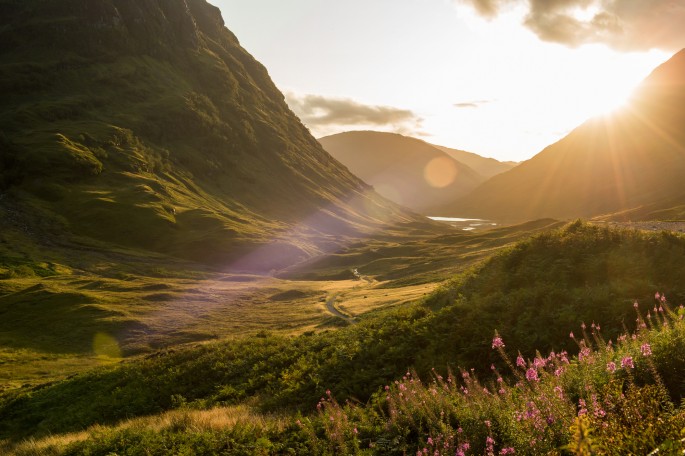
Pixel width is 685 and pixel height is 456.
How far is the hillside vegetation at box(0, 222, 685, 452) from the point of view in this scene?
18.1m

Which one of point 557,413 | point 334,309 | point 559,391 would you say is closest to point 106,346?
point 334,309

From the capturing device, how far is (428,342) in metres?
20.4

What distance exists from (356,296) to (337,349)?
216 feet

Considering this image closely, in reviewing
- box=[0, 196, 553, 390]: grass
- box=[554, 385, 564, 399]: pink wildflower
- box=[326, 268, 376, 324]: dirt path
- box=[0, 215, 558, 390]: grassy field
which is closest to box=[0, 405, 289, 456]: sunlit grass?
box=[554, 385, 564, 399]: pink wildflower

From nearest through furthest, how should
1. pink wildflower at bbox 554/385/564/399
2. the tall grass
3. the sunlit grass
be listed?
the tall grass < pink wildflower at bbox 554/385/564/399 < the sunlit grass

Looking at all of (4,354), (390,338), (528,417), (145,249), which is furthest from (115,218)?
(528,417)

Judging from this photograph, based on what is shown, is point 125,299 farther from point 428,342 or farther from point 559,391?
point 559,391

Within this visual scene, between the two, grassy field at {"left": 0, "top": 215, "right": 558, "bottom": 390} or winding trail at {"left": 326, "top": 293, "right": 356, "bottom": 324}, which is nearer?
grassy field at {"left": 0, "top": 215, "right": 558, "bottom": 390}

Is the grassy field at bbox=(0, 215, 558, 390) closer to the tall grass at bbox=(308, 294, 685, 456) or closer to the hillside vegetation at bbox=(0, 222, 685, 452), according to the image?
the hillside vegetation at bbox=(0, 222, 685, 452)

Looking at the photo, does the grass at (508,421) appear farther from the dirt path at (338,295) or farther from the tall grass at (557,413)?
the dirt path at (338,295)

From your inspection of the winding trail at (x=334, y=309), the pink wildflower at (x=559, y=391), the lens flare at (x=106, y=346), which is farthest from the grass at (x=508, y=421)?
the lens flare at (x=106, y=346)

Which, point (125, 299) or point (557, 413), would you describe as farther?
point (125, 299)

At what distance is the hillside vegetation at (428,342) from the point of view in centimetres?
1811

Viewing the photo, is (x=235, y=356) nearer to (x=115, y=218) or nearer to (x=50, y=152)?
(x=115, y=218)
